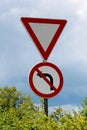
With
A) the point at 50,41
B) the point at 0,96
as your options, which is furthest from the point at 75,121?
the point at 0,96

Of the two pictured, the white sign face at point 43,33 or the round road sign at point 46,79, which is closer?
the round road sign at point 46,79

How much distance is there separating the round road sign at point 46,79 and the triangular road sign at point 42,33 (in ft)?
0.75

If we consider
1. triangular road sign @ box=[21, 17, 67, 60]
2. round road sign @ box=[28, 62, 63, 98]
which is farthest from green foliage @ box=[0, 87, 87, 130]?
triangular road sign @ box=[21, 17, 67, 60]

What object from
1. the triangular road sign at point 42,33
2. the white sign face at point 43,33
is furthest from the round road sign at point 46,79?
the white sign face at point 43,33

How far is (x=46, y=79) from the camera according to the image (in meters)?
10.5

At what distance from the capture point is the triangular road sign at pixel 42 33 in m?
10.5

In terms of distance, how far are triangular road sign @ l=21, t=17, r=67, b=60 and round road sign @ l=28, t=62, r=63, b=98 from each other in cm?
23

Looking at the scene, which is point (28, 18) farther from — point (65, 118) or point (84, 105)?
point (84, 105)

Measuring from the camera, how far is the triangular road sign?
1048 centimetres

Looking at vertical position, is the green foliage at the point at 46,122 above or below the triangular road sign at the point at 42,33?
below

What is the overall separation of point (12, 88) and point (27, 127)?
56.4 metres

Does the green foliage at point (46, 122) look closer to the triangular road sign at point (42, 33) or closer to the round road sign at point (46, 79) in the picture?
the round road sign at point (46, 79)

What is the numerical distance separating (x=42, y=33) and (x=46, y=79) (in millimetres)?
817

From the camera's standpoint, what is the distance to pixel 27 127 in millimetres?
12070
